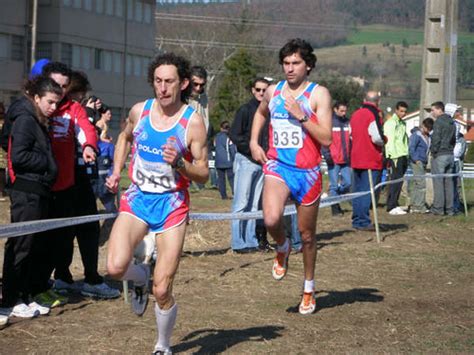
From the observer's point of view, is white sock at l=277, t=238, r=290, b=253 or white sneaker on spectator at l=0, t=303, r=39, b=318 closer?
white sneaker on spectator at l=0, t=303, r=39, b=318

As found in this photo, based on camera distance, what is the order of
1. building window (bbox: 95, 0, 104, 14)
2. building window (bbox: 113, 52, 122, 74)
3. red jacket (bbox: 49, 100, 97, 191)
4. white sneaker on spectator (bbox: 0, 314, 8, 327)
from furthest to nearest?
building window (bbox: 113, 52, 122, 74), building window (bbox: 95, 0, 104, 14), red jacket (bbox: 49, 100, 97, 191), white sneaker on spectator (bbox: 0, 314, 8, 327)

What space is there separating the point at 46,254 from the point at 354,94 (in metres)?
73.2

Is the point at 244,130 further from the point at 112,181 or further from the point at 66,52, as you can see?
the point at 66,52

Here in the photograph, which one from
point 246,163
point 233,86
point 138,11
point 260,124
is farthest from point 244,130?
point 233,86

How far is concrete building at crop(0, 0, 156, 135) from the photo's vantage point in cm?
5453

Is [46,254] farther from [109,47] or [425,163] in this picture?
[109,47]

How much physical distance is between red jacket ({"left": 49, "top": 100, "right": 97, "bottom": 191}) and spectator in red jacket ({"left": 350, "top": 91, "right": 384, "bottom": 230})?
741 cm

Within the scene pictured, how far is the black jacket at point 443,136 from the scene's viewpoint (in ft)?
61.7

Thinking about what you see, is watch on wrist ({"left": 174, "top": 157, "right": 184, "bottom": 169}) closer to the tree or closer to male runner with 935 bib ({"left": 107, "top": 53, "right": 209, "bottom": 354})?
male runner with 935 bib ({"left": 107, "top": 53, "right": 209, "bottom": 354})

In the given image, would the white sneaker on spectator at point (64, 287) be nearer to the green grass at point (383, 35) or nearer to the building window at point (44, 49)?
the building window at point (44, 49)

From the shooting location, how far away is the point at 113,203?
13.5 meters

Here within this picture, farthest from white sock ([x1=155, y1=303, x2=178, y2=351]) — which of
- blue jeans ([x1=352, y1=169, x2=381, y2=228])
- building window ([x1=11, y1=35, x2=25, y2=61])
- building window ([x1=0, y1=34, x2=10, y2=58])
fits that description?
building window ([x1=11, y1=35, x2=25, y2=61])

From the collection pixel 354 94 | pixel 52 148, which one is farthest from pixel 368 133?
pixel 354 94

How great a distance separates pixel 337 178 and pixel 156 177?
1126 centimetres
